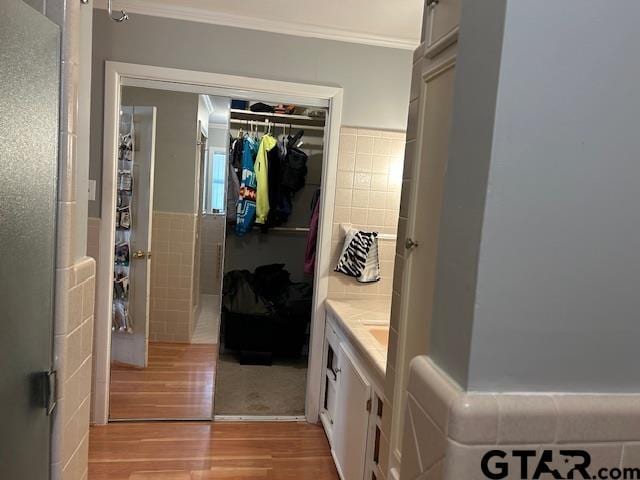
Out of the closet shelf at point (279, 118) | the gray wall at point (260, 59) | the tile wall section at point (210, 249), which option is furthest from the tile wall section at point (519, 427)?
the tile wall section at point (210, 249)

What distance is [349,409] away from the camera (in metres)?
2.00

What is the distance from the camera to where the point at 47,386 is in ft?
2.98

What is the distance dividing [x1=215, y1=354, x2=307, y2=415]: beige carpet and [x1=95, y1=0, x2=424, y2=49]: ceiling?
2.28m

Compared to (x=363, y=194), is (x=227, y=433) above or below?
below

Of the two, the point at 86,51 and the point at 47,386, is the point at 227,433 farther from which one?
the point at 86,51

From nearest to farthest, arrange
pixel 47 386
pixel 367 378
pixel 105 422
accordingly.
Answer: pixel 47 386, pixel 367 378, pixel 105 422

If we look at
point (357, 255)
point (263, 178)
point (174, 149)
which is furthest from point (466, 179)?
point (174, 149)

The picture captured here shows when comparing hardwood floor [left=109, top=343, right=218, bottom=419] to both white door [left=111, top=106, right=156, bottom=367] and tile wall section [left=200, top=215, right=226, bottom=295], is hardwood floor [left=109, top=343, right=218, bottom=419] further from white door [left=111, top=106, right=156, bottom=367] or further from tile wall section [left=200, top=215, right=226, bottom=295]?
tile wall section [left=200, top=215, right=226, bottom=295]

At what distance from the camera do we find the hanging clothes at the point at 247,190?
320 centimetres

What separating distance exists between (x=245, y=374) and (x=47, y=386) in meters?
2.47

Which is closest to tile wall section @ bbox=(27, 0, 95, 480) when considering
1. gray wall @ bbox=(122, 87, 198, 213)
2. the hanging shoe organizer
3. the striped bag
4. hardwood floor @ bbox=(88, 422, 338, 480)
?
hardwood floor @ bbox=(88, 422, 338, 480)

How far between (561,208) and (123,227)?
2.90 meters

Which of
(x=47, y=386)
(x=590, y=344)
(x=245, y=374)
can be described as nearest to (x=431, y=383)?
(x=590, y=344)

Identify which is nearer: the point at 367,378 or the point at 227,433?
the point at 367,378
